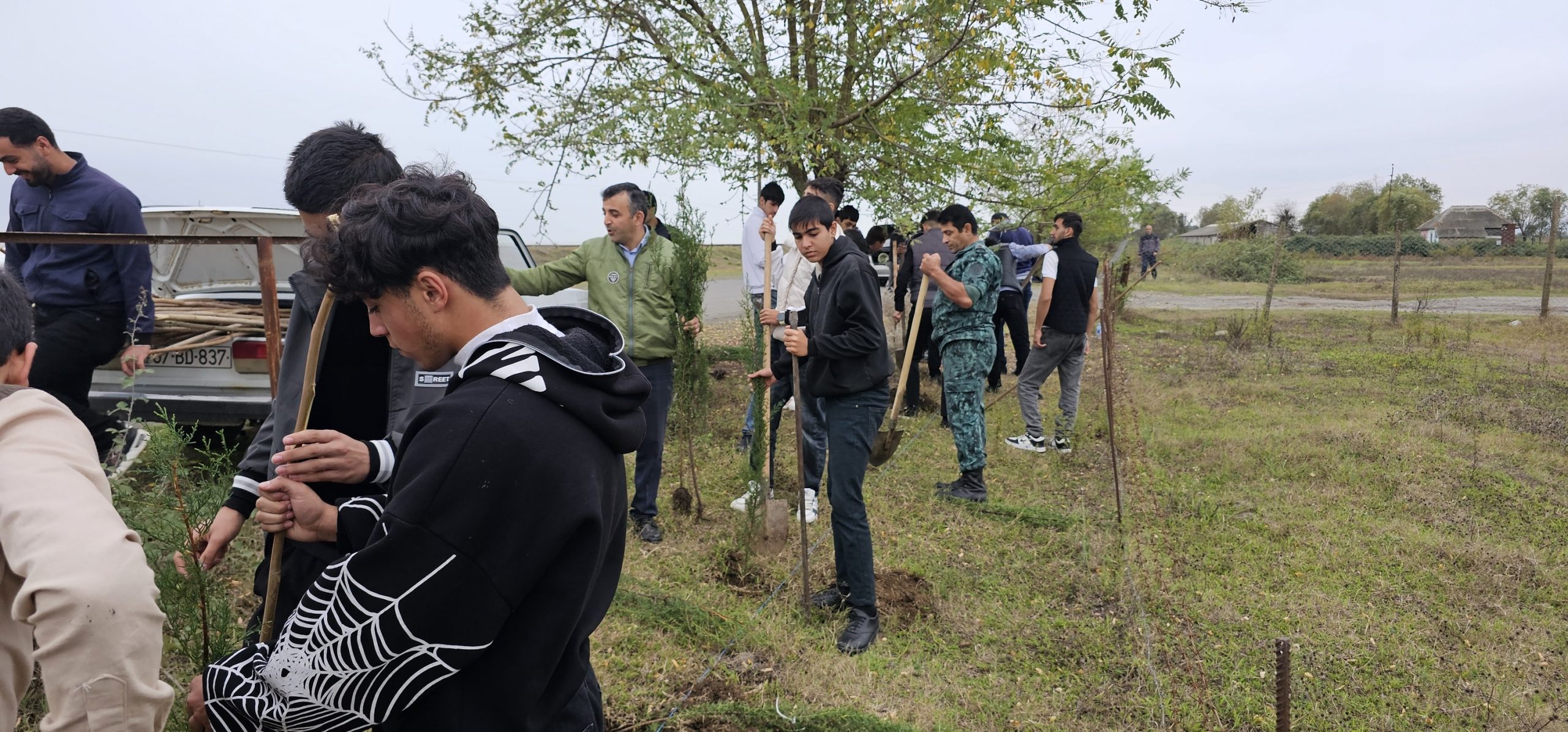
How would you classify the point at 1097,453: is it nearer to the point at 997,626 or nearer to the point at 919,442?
the point at 919,442

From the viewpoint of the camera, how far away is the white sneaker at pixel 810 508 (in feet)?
16.9

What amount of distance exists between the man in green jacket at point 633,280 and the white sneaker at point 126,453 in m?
1.77

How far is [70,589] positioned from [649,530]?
3.70 m

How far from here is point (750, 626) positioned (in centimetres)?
370

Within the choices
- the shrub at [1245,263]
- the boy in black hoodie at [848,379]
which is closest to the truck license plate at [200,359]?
the boy in black hoodie at [848,379]

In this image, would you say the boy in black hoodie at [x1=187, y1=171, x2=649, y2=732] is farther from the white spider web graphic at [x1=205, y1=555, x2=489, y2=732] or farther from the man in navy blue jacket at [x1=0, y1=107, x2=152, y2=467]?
the man in navy blue jacket at [x1=0, y1=107, x2=152, y2=467]

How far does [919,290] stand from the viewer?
23.5ft

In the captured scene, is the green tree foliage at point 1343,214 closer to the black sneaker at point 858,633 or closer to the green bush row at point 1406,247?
the green bush row at point 1406,247

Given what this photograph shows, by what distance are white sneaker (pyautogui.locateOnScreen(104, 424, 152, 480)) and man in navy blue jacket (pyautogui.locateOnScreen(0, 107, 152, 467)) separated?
2cm

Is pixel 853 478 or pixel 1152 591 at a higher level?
pixel 853 478

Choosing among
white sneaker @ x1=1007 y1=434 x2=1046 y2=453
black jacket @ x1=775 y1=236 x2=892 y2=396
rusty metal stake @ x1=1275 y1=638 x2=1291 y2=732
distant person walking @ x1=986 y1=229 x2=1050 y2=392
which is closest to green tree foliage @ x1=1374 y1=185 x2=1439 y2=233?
distant person walking @ x1=986 y1=229 x2=1050 y2=392

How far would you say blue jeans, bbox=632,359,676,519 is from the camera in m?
4.67

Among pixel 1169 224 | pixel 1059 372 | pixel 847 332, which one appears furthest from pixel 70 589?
pixel 1169 224

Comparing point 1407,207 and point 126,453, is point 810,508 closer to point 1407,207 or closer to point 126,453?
point 126,453
